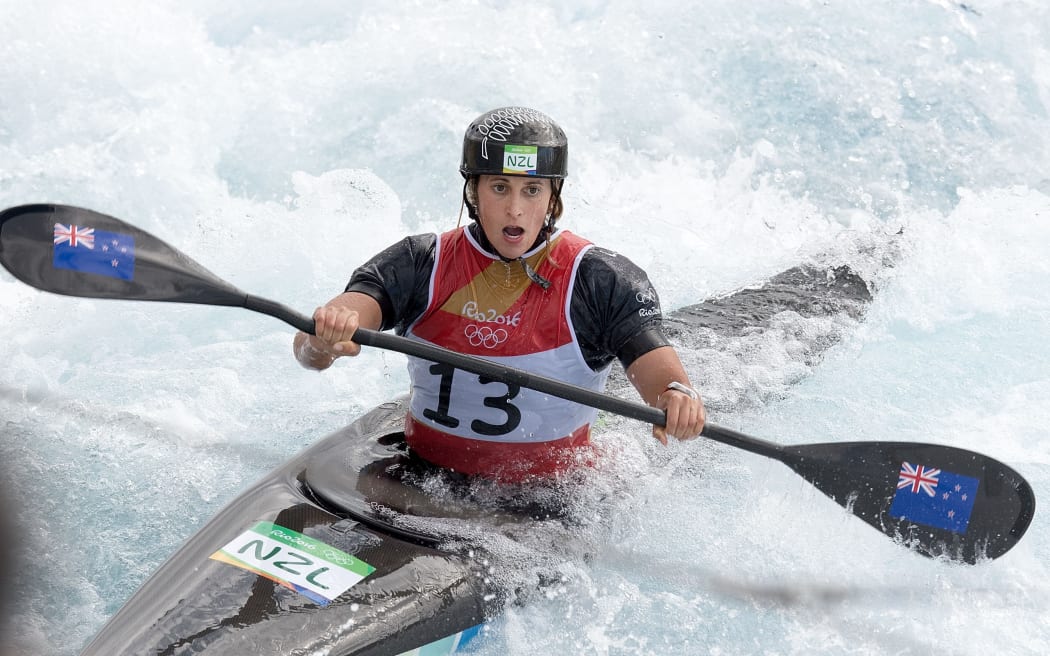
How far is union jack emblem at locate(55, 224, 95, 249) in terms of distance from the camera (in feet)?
8.45

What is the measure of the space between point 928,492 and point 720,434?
0.62 meters

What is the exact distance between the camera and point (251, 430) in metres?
4.08

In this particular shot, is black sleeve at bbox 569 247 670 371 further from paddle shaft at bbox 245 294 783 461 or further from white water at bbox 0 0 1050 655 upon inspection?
white water at bbox 0 0 1050 655

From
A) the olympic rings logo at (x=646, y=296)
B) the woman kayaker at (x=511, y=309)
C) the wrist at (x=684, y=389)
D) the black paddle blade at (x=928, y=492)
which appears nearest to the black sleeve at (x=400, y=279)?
the woman kayaker at (x=511, y=309)

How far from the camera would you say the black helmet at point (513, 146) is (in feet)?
8.71

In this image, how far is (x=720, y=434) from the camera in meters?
2.65

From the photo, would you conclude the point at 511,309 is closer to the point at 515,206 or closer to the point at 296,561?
the point at 515,206

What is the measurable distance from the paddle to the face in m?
0.33

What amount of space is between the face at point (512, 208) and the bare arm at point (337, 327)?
36 cm

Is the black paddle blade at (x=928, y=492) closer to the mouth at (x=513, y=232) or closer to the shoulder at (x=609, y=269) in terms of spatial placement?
the shoulder at (x=609, y=269)

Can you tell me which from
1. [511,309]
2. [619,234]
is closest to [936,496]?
[511,309]

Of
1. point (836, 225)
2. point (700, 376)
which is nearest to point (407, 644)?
point (700, 376)

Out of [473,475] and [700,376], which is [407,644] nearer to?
[473,475]

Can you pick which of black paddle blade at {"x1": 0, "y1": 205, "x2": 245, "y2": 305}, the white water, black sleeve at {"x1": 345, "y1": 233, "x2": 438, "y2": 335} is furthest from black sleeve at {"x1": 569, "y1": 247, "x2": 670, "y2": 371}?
black paddle blade at {"x1": 0, "y1": 205, "x2": 245, "y2": 305}
